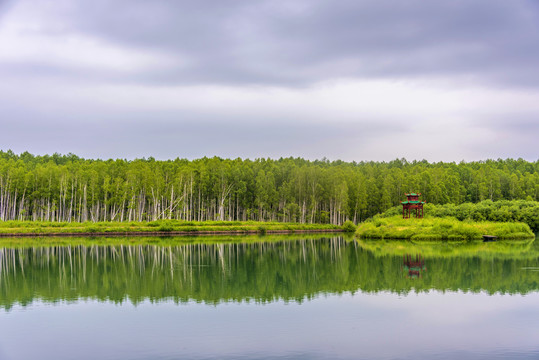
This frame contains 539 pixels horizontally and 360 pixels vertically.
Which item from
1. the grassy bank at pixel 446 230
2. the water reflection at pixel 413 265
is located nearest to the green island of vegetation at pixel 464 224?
the grassy bank at pixel 446 230

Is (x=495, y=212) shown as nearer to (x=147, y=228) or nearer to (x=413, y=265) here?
(x=413, y=265)

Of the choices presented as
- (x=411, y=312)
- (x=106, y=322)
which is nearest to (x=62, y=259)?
(x=106, y=322)

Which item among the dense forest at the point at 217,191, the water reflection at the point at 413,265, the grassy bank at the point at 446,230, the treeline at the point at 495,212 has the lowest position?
the water reflection at the point at 413,265

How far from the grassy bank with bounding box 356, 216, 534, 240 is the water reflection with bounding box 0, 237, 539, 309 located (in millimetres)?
10221

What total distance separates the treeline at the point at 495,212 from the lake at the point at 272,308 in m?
25.9

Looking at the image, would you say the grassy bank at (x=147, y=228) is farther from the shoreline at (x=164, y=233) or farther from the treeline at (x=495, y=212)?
the treeline at (x=495, y=212)

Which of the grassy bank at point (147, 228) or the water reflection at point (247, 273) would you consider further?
the grassy bank at point (147, 228)

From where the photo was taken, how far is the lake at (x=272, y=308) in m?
13.7

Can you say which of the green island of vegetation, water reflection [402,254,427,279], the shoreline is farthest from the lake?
the shoreline

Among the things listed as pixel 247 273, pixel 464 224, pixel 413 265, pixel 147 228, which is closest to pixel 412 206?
pixel 464 224

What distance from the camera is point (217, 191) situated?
262ft

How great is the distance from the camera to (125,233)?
196ft

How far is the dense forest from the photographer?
73.5 meters

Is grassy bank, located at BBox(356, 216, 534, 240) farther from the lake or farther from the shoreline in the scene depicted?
the lake
